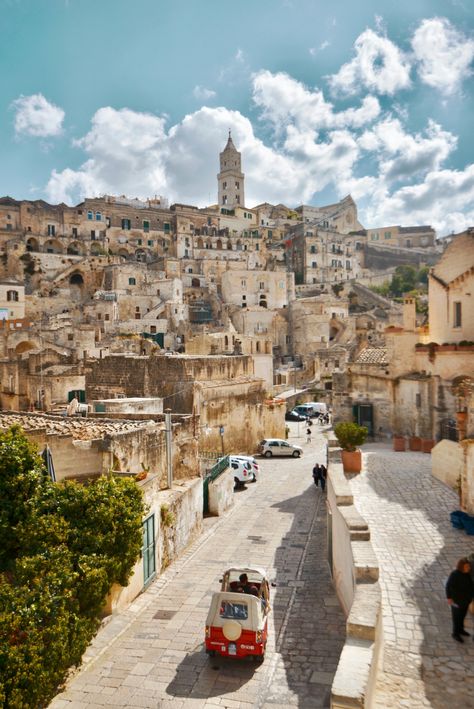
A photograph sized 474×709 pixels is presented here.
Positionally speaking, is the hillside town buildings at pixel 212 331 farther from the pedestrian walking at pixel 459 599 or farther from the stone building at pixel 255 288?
the pedestrian walking at pixel 459 599

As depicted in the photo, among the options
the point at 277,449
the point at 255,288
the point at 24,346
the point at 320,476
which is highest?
the point at 255,288

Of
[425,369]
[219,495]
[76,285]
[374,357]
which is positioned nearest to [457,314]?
[425,369]

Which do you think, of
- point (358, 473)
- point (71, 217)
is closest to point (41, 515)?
point (358, 473)

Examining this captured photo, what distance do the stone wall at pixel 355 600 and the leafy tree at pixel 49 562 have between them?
12.0 feet

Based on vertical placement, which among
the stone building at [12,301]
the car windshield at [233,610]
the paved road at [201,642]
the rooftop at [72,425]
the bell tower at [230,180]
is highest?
the bell tower at [230,180]

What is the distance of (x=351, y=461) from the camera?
579 inches

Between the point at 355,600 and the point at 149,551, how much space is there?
5.54 m

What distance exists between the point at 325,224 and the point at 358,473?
8952 centimetres

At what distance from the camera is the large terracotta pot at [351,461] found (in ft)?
48.1

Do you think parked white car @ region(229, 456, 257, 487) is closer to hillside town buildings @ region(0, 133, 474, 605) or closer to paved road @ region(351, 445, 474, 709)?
hillside town buildings @ region(0, 133, 474, 605)

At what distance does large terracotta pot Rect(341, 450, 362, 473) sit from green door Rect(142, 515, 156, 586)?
21.2 feet

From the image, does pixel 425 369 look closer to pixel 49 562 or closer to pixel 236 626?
pixel 236 626

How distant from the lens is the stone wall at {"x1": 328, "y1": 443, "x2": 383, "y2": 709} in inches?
211

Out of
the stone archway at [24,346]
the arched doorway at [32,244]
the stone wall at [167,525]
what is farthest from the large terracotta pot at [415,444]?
the arched doorway at [32,244]
